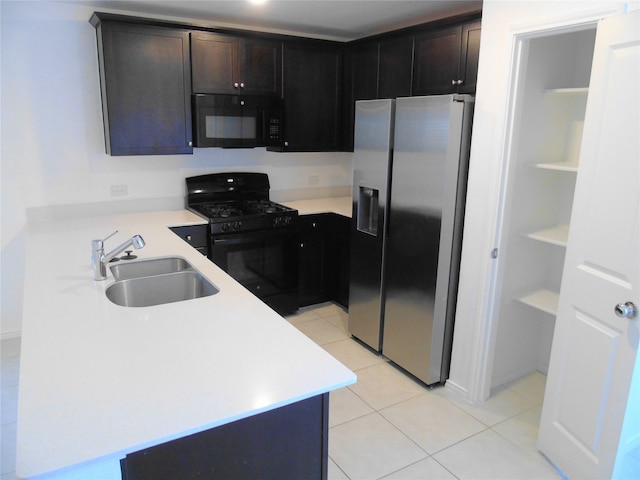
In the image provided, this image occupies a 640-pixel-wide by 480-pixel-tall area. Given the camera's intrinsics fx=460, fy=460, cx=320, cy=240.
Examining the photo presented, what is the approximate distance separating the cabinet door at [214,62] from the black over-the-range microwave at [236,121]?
0.08 m

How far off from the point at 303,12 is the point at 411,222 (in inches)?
71.9

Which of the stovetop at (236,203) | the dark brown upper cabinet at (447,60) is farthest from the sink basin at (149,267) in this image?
the dark brown upper cabinet at (447,60)

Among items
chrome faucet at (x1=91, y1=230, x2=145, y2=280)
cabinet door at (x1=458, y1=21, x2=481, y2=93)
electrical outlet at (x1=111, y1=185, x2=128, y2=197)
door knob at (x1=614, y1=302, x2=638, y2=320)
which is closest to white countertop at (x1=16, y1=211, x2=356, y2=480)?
chrome faucet at (x1=91, y1=230, x2=145, y2=280)

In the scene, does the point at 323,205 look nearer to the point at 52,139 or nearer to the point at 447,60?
the point at 447,60

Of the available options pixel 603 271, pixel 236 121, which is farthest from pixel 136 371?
pixel 236 121

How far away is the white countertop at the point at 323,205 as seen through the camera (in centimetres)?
393

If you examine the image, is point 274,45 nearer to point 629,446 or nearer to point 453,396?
point 453,396

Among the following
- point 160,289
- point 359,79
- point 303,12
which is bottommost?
point 160,289

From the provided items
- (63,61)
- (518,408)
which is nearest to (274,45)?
(63,61)

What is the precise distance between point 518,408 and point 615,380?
3.20 feet

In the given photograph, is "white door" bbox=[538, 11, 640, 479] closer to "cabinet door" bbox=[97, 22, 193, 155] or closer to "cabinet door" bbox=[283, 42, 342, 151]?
"cabinet door" bbox=[283, 42, 342, 151]

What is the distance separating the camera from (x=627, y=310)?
1791mm

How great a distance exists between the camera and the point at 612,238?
187 cm

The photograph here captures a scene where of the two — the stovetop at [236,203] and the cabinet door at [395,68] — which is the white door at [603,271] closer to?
the cabinet door at [395,68]
